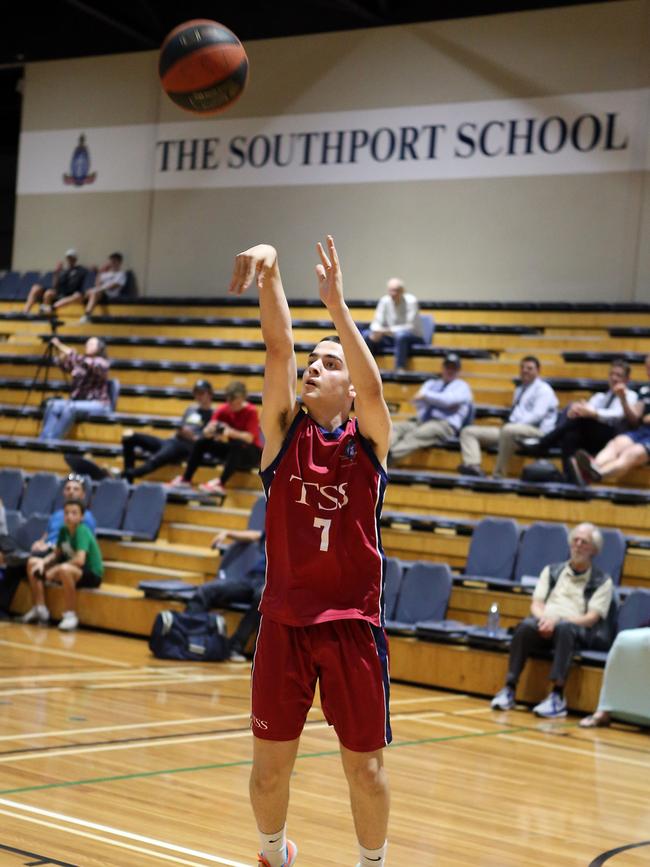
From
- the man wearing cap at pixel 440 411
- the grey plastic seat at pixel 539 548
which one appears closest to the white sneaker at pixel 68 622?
the man wearing cap at pixel 440 411

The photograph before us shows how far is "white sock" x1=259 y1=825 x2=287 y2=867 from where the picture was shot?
320cm

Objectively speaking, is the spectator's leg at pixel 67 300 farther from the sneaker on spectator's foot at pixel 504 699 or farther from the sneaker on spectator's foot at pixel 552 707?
the sneaker on spectator's foot at pixel 552 707

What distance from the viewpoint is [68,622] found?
9.12 m

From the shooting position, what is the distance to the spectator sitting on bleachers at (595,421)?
29.7ft

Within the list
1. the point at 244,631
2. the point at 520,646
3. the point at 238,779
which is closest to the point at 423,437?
the point at 244,631

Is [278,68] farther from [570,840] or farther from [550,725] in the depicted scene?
[570,840]

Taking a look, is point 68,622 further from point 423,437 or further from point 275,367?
point 275,367

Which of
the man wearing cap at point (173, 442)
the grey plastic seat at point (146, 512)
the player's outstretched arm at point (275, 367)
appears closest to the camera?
the player's outstretched arm at point (275, 367)

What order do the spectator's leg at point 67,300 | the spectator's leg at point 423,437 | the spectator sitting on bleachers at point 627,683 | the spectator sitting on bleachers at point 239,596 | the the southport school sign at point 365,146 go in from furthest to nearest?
the spectator's leg at point 67,300 < the the southport school sign at point 365,146 < the spectator's leg at point 423,437 < the spectator sitting on bleachers at point 239,596 < the spectator sitting on bleachers at point 627,683

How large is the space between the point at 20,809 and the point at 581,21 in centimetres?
1106

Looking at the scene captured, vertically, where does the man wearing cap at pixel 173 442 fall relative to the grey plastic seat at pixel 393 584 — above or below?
above

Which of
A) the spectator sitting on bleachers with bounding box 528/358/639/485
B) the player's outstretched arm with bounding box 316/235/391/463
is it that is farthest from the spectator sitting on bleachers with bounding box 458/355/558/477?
the player's outstretched arm with bounding box 316/235/391/463

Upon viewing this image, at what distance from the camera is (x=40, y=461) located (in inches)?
469

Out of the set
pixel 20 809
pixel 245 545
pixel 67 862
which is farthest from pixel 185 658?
pixel 67 862
